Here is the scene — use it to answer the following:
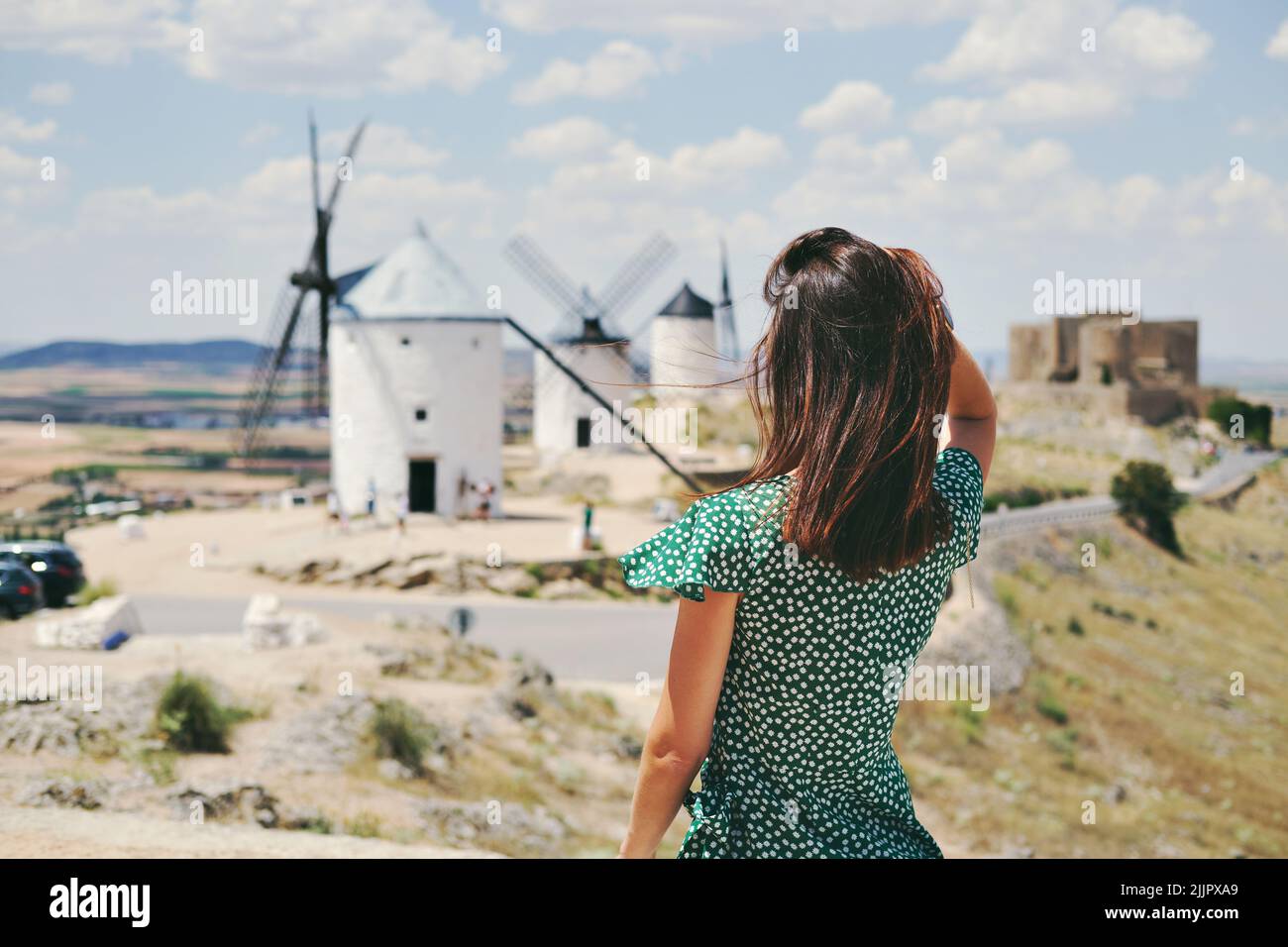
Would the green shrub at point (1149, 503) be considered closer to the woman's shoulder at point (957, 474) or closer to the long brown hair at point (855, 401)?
the woman's shoulder at point (957, 474)

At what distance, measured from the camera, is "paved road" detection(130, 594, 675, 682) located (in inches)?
633

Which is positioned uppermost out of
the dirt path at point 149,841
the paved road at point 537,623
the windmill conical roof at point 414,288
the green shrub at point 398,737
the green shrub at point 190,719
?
the windmill conical roof at point 414,288

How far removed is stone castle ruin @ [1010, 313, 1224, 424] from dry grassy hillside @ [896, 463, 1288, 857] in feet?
44.1

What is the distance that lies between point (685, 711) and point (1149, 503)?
33.1 metres

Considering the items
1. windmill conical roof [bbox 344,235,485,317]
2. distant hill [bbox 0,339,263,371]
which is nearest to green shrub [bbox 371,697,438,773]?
windmill conical roof [bbox 344,235,485,317]

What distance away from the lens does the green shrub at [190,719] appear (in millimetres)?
9258

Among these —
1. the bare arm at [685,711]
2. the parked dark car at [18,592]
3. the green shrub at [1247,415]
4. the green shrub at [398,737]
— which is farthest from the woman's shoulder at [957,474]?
the green shrub at [1247,415]

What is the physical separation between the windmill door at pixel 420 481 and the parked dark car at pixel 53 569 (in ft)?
29.2

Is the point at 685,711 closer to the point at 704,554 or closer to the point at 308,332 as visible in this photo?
the point at 704,554

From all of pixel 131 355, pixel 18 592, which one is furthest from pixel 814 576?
pixel 131 355

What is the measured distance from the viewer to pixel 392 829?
8547mm

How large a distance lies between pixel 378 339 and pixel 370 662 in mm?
12056
